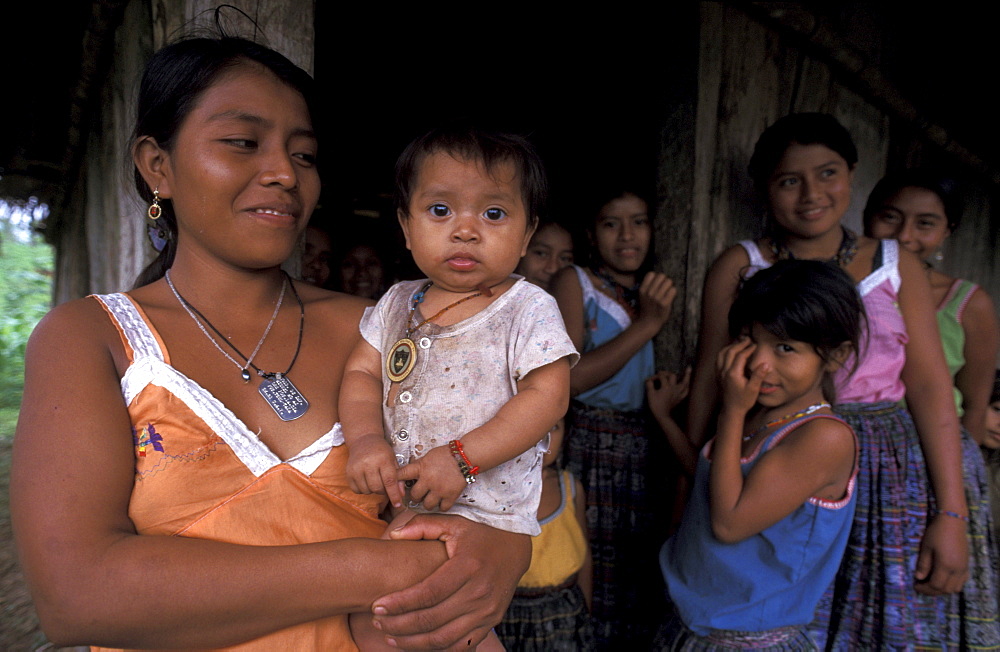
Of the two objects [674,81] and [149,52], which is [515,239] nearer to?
[149,52]

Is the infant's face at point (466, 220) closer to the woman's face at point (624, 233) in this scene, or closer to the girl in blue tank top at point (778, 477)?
the girl in blue tank top at point (778, 477)

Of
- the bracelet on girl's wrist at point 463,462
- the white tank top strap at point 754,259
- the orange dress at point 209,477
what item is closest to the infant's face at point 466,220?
the bracelet on girl's wrist at point 463,462

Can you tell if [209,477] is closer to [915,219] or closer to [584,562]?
[584,562]

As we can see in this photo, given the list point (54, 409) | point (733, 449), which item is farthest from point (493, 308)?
point (733, 449)

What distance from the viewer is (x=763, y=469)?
1.73 meters

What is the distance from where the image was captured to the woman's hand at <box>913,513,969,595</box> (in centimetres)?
197

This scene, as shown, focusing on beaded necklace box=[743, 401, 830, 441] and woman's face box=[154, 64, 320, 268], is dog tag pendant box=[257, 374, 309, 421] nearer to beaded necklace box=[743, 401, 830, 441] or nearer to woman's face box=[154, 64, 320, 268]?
woman's face box=[154, 64, 320, 268]

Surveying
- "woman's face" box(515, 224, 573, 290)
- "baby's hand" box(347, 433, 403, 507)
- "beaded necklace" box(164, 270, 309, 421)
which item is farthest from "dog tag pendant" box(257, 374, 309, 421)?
"woman's face" box(515, 224, 573, 290)

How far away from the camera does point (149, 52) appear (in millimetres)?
1859

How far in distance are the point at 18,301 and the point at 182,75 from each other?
49.1 feet

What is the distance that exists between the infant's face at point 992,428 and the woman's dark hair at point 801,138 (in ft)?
5.15

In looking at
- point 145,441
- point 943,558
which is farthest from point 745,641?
point 145,441

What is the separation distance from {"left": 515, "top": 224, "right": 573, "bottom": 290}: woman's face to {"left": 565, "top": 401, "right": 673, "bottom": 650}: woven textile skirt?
88cm

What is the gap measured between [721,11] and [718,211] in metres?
0.82
